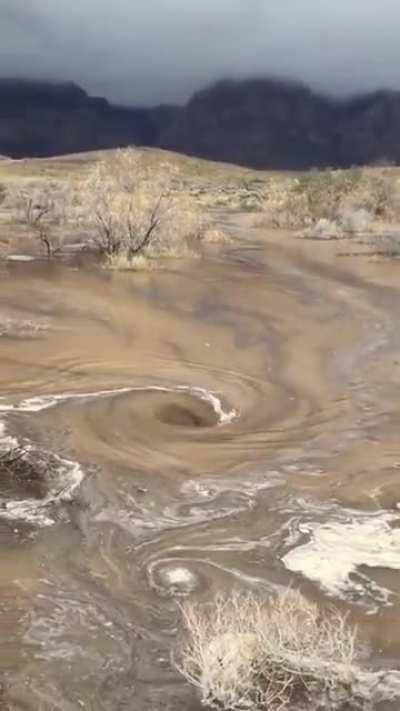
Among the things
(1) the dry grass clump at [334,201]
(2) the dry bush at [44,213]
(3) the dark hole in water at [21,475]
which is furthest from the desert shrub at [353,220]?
(3) the dark hole in water at [21,475]

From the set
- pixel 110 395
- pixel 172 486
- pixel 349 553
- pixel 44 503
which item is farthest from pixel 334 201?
pixel 349 553

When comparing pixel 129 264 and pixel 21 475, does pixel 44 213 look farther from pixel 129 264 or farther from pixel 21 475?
pixel 21 475

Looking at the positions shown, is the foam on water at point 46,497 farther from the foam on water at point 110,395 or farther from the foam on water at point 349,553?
the foam on water at point 349,553

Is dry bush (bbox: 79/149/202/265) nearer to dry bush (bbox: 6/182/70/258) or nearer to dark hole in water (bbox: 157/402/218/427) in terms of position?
dry bush (bbox: 6/182/70/258)

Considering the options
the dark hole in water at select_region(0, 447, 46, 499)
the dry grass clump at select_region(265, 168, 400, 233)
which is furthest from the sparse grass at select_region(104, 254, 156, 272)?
the dark hole in water at select_region(0, 447, 46, 499)

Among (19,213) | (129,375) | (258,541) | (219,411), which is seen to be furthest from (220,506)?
(19,213)
